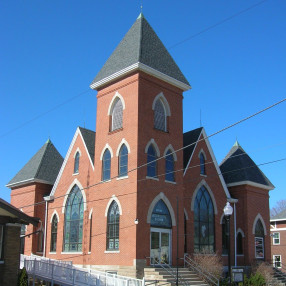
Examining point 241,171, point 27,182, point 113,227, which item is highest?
point 241,171

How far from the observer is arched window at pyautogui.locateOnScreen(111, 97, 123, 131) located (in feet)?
91.2

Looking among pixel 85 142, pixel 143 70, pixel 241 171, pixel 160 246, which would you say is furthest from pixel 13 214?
pixel 241 171

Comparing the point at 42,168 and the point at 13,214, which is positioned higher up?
the point at 42,168

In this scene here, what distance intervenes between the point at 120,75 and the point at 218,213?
1243cm

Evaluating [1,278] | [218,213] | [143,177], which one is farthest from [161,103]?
[1,278]

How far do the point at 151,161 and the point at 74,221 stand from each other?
808 centimetres

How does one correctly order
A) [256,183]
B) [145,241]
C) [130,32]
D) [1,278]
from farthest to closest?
[256,183] < [130,32] < [145,241] < [1,278]

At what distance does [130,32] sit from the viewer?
31.0 m

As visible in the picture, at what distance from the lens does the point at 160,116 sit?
28219 mm

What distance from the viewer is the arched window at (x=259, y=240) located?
112 ft

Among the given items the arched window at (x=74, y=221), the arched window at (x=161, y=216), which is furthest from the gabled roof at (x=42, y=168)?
the arched window at (x=161, y=216)

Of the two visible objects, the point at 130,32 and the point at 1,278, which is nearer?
the point at 1,278

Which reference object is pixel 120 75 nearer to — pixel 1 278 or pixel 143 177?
pixel 143 177

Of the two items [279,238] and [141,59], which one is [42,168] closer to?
[141,59]
